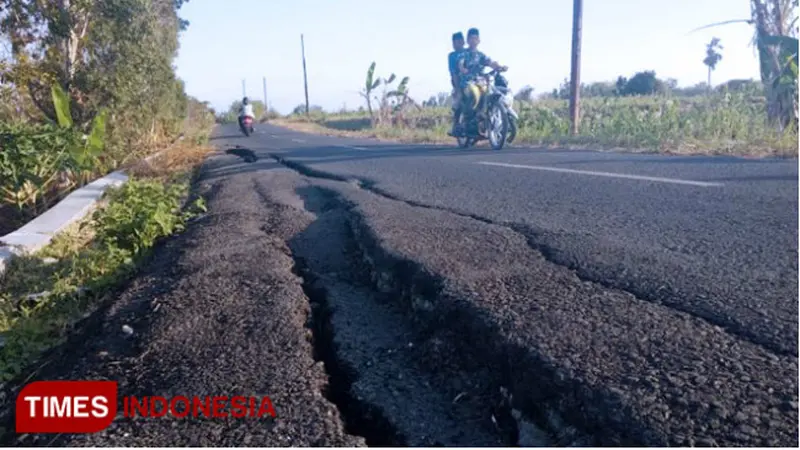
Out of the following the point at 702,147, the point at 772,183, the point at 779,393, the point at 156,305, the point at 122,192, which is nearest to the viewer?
the point at 779,393

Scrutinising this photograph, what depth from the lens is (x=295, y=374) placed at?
6.38 feet

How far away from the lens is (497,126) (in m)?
9.94

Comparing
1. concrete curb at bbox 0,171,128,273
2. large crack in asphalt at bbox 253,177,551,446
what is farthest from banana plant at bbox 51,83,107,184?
large crack in asphalt at bbox 253,177,551,446

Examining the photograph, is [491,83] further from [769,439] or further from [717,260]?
[769,439]

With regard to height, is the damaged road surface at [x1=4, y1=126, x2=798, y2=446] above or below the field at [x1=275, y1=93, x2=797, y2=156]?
below

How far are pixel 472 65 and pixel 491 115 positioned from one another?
1024 millimetres

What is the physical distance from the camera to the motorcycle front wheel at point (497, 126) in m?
9.84

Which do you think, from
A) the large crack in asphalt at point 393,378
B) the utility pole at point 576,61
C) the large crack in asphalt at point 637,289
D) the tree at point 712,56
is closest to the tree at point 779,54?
the utility pole at point 576,61

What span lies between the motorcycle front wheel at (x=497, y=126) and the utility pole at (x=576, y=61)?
10.7 ft

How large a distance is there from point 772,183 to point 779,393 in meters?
3.57

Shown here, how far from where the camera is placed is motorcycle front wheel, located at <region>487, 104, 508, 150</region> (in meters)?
9.84

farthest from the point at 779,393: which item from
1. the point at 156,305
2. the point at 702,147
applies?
the point at 702,147

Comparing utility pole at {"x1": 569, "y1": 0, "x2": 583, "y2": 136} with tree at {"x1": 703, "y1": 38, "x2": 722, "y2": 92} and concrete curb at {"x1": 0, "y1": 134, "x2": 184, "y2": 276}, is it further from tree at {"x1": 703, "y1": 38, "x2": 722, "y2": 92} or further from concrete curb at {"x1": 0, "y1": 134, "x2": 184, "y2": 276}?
tree at {"x1": 703, "y1": 38, "x2": 722, "y2": 92}

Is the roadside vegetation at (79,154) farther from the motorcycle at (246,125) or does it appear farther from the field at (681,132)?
the motorcycle at (246,125)
